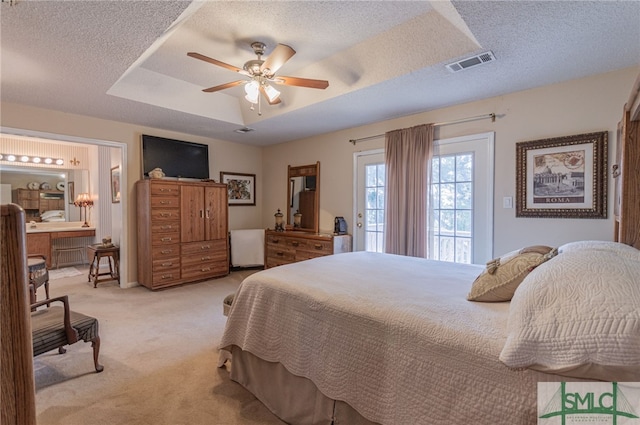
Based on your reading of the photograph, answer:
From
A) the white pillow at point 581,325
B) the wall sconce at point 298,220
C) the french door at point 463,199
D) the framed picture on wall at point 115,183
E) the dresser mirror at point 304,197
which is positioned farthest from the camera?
the wall sconce at point 298,220

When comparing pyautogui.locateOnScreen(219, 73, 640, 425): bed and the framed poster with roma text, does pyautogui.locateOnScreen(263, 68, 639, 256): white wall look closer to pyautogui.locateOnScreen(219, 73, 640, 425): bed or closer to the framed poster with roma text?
the framed poster with roma text

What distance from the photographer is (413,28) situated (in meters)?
2.46

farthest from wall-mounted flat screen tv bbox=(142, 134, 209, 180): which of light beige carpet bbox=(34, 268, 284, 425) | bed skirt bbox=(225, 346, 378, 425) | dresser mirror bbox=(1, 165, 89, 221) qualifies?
bed skirt bbox=(225, 346, 378, 425)

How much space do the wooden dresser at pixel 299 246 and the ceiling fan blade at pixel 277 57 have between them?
2413 mm

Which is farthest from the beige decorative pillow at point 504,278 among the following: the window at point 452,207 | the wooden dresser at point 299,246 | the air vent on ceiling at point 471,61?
the wooden dresser at point 299,246

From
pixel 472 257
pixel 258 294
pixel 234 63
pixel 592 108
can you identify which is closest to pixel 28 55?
pixel 234 63

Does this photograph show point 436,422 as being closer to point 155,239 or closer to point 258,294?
point 258,294

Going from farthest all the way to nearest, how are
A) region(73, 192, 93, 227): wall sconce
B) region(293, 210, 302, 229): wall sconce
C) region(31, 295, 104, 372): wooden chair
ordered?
1. region(73, 192, 93, 227): wall sconce
2. region(293, 210, 302, 229): wall sconce
3. region(31, 295, 104, 372): wooden chair

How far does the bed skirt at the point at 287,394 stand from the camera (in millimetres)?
1488

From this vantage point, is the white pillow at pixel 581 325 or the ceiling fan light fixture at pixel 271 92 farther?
the ceiling fan light fixture at pixel 271 92

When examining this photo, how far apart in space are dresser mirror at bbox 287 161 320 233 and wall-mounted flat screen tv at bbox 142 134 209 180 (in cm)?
150

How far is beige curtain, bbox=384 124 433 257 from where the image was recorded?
11.7 feet

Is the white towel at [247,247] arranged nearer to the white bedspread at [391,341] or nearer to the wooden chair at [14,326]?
the white bedspread at [391,341]

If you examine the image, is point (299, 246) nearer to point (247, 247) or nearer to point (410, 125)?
point (247, 247)
